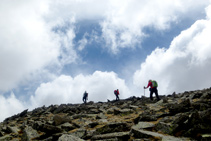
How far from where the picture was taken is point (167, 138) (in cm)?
657

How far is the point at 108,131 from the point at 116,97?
30.3 meters

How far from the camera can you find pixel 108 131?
8.75 meters

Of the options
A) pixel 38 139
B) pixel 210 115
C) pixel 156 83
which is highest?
pixel 156 83

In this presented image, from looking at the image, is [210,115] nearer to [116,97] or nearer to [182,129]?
[182,129]

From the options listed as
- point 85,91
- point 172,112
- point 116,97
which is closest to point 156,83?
point 172,112

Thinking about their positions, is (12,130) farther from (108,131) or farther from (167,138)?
(167,138)

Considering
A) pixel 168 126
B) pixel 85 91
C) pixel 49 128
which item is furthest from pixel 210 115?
pixel 85 91

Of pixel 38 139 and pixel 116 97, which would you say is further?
pixel 116 97

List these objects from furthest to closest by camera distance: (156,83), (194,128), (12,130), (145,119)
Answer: (156,83), (12,130), (145,119), (194,128)

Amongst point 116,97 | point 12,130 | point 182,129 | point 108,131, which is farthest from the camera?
point 116,97

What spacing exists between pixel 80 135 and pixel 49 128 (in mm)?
1955

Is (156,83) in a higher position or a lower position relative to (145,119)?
higher

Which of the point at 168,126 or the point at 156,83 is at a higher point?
the point at 156,83

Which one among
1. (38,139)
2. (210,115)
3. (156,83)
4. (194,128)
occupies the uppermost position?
(156,83)
